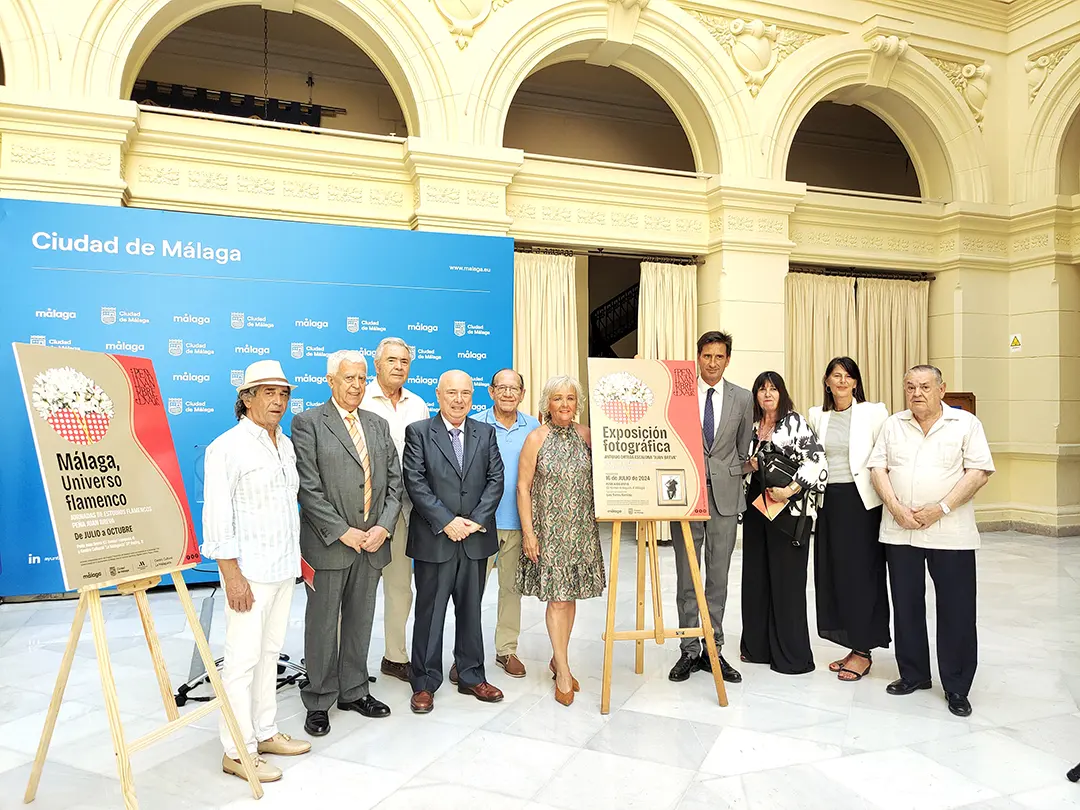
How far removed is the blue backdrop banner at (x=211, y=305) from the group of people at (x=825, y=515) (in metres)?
2.99

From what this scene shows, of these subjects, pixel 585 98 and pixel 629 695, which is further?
pixel 585 98

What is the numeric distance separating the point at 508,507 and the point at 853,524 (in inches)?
66.9

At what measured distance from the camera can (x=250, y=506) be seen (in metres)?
2.78

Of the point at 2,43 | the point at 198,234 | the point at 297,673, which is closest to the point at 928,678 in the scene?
the point at 297,673

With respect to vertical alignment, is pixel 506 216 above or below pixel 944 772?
above

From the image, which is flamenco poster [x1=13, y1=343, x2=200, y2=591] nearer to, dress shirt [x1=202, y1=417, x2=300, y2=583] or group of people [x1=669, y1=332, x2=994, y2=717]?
dress shirt [x1=202, y1=417, x2=300, y2=583]

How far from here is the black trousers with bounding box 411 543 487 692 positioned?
3459 mm

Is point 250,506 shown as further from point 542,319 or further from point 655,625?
point 542,319

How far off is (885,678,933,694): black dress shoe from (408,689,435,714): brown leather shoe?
6.93ft

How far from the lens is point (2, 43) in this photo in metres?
5.45

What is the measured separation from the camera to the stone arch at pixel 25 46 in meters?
5.42

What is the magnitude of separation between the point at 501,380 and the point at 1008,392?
6980 mm

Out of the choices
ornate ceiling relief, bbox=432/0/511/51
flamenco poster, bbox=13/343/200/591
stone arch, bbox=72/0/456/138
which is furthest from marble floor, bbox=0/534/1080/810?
ornate ceiling relief, bbox=432/0/511/51

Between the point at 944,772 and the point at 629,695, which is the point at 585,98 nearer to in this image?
the point at 629,695
